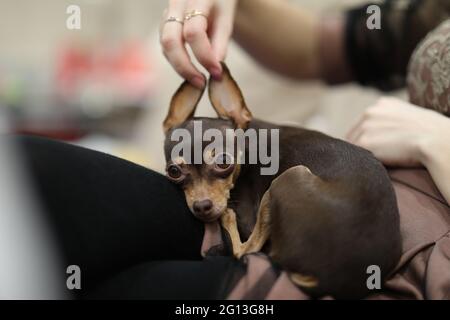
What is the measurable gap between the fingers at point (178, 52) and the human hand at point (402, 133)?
1.09 feet

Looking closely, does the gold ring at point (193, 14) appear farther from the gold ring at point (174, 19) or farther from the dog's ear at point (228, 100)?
the dog's ear at point (228, 100)

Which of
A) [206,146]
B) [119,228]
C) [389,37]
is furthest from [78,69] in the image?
[119,228]

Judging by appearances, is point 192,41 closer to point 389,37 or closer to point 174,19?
point 174,19

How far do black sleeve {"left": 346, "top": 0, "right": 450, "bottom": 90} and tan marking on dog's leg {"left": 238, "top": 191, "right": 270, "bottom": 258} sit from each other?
80 cm

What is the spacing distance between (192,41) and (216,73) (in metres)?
0.07

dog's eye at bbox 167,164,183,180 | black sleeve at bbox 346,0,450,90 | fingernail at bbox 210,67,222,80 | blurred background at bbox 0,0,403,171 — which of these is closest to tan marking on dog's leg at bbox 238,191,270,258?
dog's eye at bbox 167,164,183,180

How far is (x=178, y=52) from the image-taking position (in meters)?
1.00

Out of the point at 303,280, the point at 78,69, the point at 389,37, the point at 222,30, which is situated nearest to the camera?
the point at 303,280

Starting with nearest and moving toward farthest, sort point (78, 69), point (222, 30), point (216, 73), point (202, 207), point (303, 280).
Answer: point (303, 280) < point (202, 207) < point (216, 73) < point (222, 30) < point (78, 69)

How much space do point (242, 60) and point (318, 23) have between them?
1.18 ft

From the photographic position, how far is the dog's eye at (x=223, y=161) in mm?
921

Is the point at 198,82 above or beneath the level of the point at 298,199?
above

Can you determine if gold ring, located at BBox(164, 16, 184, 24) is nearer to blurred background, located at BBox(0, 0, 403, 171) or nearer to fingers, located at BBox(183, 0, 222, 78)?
fingers, located at BBox(183, 0, 222, 78)

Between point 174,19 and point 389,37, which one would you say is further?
point 389,37
